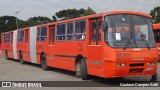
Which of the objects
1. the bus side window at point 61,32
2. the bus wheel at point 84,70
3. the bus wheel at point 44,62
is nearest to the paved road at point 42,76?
the bus wheel at point 84,70

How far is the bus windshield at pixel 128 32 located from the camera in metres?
13.2

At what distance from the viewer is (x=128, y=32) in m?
13.5

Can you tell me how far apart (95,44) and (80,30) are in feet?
5.68

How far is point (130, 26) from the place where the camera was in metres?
13.6

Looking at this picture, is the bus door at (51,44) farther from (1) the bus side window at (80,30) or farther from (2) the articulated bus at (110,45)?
(1) the bus side window at (80,30)

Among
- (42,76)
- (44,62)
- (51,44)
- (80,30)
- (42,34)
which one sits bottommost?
(42,76)

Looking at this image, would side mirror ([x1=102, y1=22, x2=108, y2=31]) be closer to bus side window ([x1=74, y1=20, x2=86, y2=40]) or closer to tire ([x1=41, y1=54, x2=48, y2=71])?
bus side window ([x1=74, y1=20, x2=86, y2=40])

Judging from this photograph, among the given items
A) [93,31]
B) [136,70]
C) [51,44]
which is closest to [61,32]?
[51,44]

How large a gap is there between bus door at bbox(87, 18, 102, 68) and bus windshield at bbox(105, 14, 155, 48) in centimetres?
60

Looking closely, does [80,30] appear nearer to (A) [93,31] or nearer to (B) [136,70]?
(A) [93,31]

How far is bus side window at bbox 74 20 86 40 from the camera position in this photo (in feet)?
50.3

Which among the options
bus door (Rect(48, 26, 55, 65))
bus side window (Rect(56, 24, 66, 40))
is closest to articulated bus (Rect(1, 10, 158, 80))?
bus side window (Rect(56, 24, 66, 40))

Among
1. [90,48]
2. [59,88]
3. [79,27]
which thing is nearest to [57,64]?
[79,27]

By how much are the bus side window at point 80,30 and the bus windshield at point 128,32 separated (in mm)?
1991
